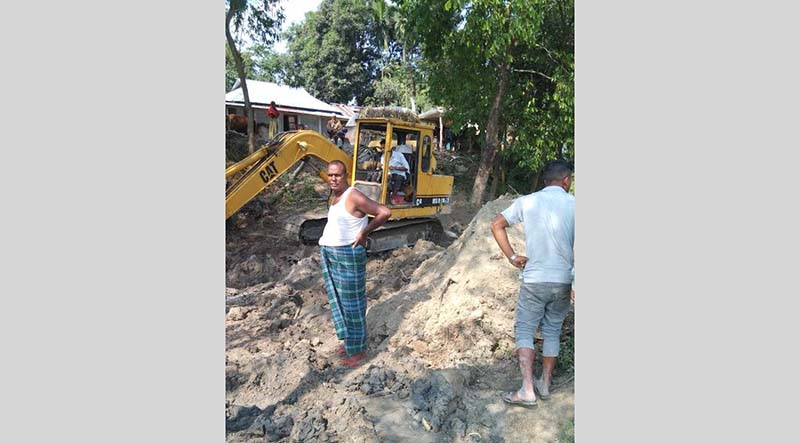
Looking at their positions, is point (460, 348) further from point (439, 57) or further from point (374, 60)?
point (374, 60)

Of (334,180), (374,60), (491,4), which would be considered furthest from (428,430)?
(374,60)

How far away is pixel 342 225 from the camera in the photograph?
13.5 ft

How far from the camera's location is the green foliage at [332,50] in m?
29.6

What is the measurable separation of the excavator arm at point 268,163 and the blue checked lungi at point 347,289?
403 centimetres

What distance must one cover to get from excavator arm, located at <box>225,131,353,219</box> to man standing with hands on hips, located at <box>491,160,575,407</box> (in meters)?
5.46

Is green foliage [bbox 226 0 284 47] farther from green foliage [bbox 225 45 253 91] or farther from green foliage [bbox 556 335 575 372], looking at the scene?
green foliage [bbox 556 335 575 372]

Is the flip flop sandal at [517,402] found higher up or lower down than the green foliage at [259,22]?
lower down

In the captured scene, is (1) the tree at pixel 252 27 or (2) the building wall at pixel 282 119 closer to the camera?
(1) the tree at pixel 252 27

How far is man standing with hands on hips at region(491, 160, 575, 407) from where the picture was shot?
3354 mm

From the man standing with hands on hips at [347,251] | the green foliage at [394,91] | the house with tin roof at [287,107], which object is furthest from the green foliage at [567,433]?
the green foliage at [394,91]

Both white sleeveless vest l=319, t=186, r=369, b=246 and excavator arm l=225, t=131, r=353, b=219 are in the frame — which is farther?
excavator arm l=225, t=131, r=353, b=219

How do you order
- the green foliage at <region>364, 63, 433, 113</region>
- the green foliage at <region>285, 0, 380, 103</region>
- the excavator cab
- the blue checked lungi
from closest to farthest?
the blue checked lungi
the excavator cab
the green foliage at <region>364, 63, 433, 113</region>
the green foliage at <region>285, 0, 380, 103</region>

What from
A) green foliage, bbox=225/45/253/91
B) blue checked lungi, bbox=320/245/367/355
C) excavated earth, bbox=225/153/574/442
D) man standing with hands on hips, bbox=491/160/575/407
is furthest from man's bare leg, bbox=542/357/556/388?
green foliage, bbox=225/45/253/91

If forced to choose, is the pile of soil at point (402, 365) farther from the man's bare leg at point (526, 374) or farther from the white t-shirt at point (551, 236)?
the white t-shirt at point (551, 236)
